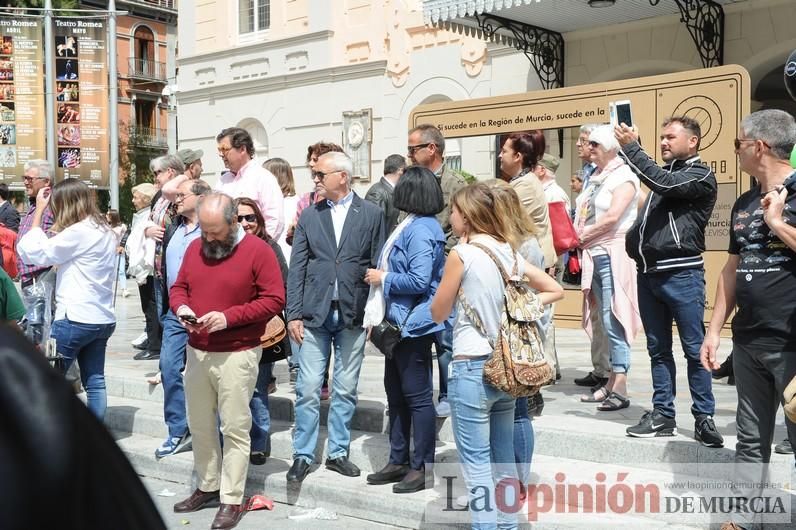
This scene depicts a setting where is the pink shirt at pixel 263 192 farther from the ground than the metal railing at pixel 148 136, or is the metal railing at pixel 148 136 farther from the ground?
the metal railing at pixel 148 136

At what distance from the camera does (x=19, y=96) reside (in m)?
20.2

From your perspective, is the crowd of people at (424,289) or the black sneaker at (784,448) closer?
the crowd of people at (424,289)

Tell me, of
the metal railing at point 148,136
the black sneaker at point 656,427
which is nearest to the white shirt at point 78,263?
the black sneaker at point 656,427

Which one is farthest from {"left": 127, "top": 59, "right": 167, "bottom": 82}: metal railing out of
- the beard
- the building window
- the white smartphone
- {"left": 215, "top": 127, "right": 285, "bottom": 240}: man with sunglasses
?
the white smartphone

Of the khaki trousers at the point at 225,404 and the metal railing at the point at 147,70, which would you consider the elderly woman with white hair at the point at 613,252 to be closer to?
the khaki trousers at the point at 225,404

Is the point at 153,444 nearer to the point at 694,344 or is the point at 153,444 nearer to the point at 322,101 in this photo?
the point at 694,344

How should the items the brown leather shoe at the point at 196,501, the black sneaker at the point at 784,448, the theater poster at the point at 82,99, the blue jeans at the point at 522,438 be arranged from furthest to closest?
1. the theater poster at the point at 82,99
2. the brown leather shoe at the point at 196,501
3. the black sneaker at the point at 784,448
4. the blue jeans at the point at 522,438

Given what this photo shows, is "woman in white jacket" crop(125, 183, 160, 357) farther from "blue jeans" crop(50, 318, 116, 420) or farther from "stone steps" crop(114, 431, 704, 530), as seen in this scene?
"stone steps" crop(114, 431, 704, 530)

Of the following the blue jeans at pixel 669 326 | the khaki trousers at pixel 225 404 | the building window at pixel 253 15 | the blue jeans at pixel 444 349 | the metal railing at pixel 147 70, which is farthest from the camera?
the metal railing at pixel 147 70

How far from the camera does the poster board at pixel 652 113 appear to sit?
10.6m

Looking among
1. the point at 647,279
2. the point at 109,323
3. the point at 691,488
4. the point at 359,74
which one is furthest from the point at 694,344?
the point at 359,74

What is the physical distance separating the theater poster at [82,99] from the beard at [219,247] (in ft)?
50.5

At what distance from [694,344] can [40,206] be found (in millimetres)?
5094

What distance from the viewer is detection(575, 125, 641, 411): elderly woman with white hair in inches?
258
